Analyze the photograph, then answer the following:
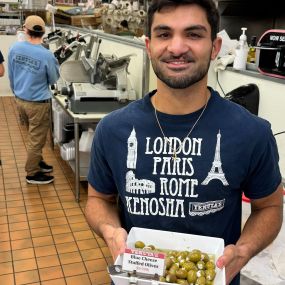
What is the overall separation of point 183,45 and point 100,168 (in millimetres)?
445

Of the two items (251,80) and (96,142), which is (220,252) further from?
(251,80)

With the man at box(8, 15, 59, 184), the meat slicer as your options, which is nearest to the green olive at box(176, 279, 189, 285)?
the meat slicer

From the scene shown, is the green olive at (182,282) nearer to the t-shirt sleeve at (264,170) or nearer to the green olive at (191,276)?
the green olive at (191,276)

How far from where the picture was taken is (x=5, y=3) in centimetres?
721

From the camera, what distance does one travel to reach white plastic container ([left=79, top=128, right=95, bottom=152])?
342 centimetres

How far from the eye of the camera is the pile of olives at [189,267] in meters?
0.93

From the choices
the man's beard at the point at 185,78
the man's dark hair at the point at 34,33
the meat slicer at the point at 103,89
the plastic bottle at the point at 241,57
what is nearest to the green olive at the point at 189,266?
the man's beard at the point at 185,78

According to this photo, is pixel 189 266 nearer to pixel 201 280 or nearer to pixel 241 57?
pixel 201 280

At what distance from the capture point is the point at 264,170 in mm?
1034

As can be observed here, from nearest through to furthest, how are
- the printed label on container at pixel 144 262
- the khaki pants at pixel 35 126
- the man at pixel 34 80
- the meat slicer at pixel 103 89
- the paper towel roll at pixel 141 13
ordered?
the printed label on container at pixel 144 262, the meat slicer at pixel 103 89, the man at pixel 34 80, the khaki pants at pixel 35 126, the paper towel roll at pixel 141 13

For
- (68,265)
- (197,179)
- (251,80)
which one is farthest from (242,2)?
(197,179)

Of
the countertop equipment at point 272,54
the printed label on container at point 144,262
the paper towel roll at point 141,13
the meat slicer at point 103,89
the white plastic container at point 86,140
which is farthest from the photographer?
the paper towel roll at point 141,13

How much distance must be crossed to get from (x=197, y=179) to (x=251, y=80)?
1.35m

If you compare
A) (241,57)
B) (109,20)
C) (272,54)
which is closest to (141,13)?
(109,20)
